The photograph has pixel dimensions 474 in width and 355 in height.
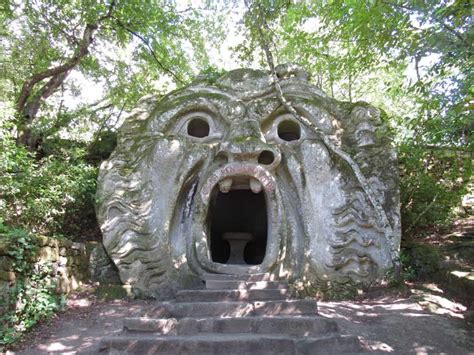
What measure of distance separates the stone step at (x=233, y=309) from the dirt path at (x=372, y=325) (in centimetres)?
57

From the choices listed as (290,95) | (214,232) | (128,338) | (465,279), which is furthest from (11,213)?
(465,279)

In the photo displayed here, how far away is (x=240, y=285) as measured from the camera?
5418mm

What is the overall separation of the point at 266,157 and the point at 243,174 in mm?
661

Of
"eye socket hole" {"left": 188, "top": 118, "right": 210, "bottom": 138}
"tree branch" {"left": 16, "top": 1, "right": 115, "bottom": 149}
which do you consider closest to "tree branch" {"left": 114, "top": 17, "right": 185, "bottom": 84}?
"tree branch" {"left": 16, "top": 1, "right": 115, "bottom": 149}

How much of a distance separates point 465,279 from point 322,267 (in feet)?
6.79

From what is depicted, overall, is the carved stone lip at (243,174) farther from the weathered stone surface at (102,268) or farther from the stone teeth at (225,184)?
the weathered stone surface at (102,268)

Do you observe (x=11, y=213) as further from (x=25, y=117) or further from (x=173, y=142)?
(x=25, y=117)

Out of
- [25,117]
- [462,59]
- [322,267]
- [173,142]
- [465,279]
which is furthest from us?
[25,117]

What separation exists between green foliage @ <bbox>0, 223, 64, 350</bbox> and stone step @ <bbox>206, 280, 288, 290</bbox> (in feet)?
7.34

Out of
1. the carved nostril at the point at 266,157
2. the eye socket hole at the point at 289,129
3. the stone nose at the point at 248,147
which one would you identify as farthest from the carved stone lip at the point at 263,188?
the eye socket hole at the point at 289,129

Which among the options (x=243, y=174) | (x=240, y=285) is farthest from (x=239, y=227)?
(x=240, y=285)

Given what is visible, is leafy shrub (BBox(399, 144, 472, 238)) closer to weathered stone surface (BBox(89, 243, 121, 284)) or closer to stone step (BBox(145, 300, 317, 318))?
stone step (BBox(145, 300, 317, 318))

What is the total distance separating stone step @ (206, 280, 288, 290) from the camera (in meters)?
5.42

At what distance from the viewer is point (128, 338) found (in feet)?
13.4
